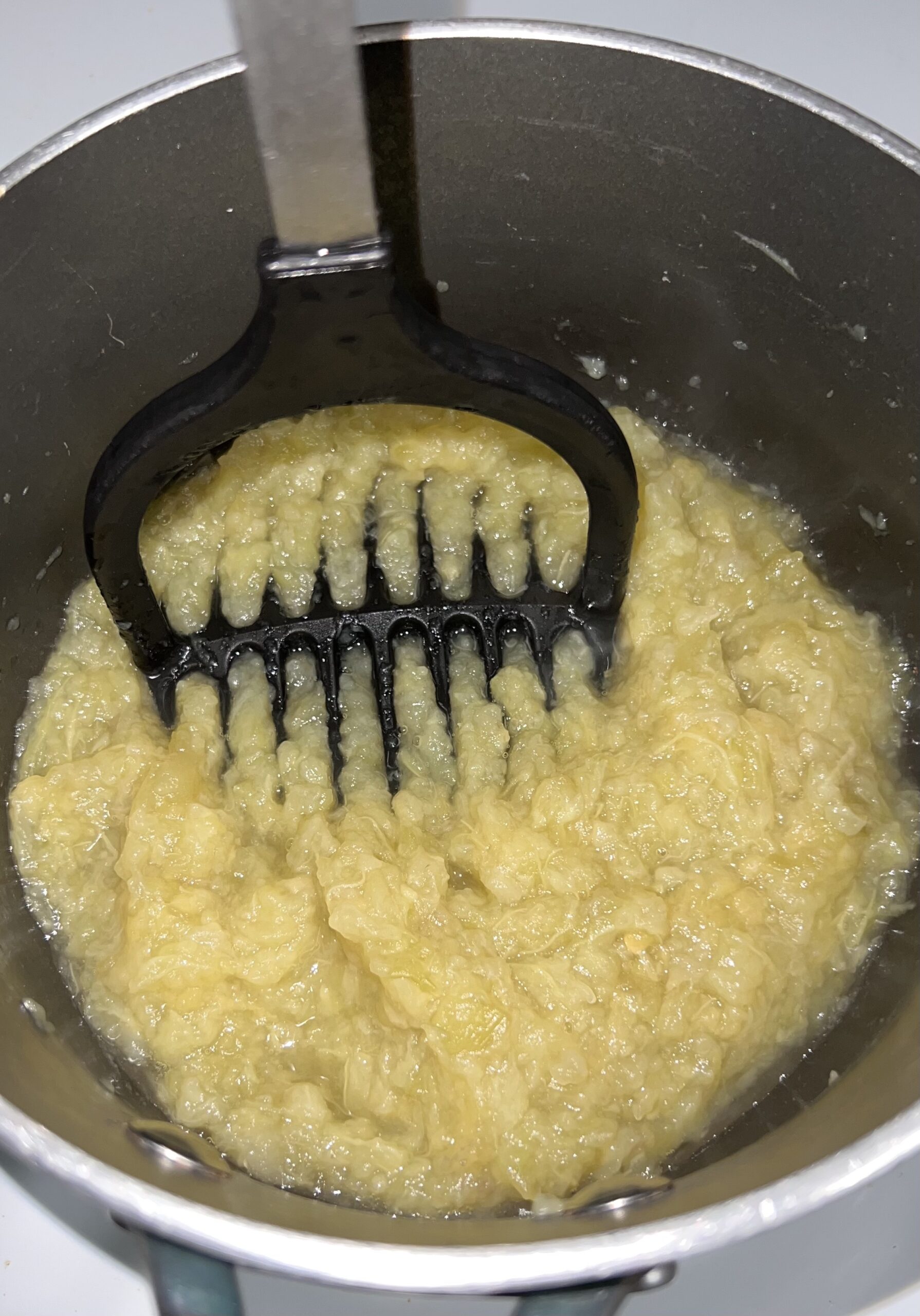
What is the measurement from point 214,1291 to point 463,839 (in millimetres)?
361

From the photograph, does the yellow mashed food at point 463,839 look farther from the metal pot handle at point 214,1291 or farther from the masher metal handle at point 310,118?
the masher metal handle at point 310,118

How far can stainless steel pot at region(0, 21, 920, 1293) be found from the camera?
0.80 metres

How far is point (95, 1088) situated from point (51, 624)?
0.43 meters

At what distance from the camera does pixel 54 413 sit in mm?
941

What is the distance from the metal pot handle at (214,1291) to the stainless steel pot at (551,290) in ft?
0.12

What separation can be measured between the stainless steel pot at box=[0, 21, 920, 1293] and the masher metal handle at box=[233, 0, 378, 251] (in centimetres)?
24

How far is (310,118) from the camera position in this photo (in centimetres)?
65

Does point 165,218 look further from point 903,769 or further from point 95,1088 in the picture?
point 903,769

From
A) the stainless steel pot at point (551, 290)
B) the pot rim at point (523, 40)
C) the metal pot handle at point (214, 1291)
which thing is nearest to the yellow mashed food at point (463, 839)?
the stainless steel pot at point (551, 290)

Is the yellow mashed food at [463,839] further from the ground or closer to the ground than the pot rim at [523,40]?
closer to the ground

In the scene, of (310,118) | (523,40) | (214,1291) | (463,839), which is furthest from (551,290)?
(214,1291)

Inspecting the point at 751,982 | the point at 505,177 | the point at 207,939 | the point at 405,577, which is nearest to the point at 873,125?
the point at 505,177

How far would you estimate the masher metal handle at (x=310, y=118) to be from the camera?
2.01ft

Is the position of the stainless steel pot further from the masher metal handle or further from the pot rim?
the masher metal handle
